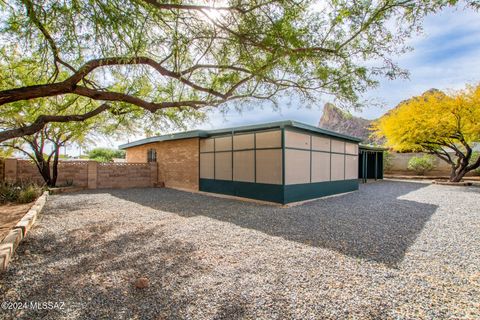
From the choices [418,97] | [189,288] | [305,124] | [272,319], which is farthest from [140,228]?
[418,97]

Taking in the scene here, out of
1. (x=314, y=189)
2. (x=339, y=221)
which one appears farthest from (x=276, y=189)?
(x=339, y=221)

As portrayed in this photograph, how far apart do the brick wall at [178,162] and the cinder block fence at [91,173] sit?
29.0 inches

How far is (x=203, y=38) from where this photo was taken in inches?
162

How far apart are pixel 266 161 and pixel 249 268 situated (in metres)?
5.22

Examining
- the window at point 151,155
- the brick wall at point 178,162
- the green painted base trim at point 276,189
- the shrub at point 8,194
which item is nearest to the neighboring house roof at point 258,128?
the brick wall at point 178,162

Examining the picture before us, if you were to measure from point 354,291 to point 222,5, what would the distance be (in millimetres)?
4257

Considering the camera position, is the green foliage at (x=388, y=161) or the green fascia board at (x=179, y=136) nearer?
the green fascia board at (x=179, y=136)

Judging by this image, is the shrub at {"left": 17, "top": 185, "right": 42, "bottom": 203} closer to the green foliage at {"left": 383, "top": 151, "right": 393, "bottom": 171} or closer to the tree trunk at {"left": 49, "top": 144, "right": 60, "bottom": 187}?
the tree trunk at {"left": 49, "top": 144, "right": 60, "bottom": 187}

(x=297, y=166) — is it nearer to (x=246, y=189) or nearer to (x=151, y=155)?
(x=246, y=189)

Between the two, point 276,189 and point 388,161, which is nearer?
point 276,189

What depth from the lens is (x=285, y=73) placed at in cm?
553

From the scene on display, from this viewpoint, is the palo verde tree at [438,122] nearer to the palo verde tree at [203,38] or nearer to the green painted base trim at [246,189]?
the green painted base trim at [246,189]

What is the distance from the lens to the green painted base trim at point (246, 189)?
780cm

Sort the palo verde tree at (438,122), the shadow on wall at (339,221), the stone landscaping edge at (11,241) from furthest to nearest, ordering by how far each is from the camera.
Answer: the palo verde tree at (438,122) → the shadow on wall at (339,221) → the stone landscaping edge at (11,241)
